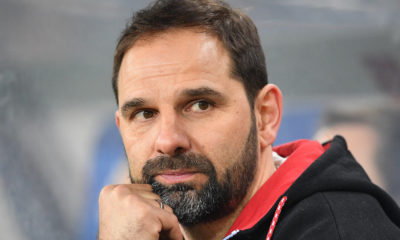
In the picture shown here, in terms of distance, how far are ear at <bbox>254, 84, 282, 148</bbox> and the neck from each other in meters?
0.05

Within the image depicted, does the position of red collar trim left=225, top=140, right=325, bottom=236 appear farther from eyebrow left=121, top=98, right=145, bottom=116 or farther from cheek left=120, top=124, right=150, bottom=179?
eyebrow left=121, top=98, right=145, bottom=116

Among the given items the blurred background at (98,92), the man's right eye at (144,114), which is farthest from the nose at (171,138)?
the blurred background at (98,92)

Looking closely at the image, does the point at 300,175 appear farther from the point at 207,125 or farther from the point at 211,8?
the point at 211,8

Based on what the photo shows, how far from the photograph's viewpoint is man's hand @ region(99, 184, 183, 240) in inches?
49.3

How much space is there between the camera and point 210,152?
139 cm

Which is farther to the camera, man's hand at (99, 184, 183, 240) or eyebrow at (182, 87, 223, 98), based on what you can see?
eyebrow at (182, 87, 223, 98)

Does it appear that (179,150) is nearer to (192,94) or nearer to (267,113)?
(192,94)

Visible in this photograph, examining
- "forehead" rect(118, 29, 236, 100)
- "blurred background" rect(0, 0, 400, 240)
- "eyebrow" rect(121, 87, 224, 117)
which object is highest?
"forehead" rect(118, 29, 236, 100)

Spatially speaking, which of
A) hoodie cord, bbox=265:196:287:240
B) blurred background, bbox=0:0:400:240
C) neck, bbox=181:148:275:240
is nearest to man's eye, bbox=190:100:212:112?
neck, bbox=181:148:275:240

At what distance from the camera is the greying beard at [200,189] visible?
4.49ft

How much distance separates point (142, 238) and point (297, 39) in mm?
2451

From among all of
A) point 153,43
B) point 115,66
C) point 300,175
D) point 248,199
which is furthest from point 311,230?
point 115,66

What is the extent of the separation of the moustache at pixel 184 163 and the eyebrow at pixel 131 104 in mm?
195

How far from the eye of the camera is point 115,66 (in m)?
1.70
